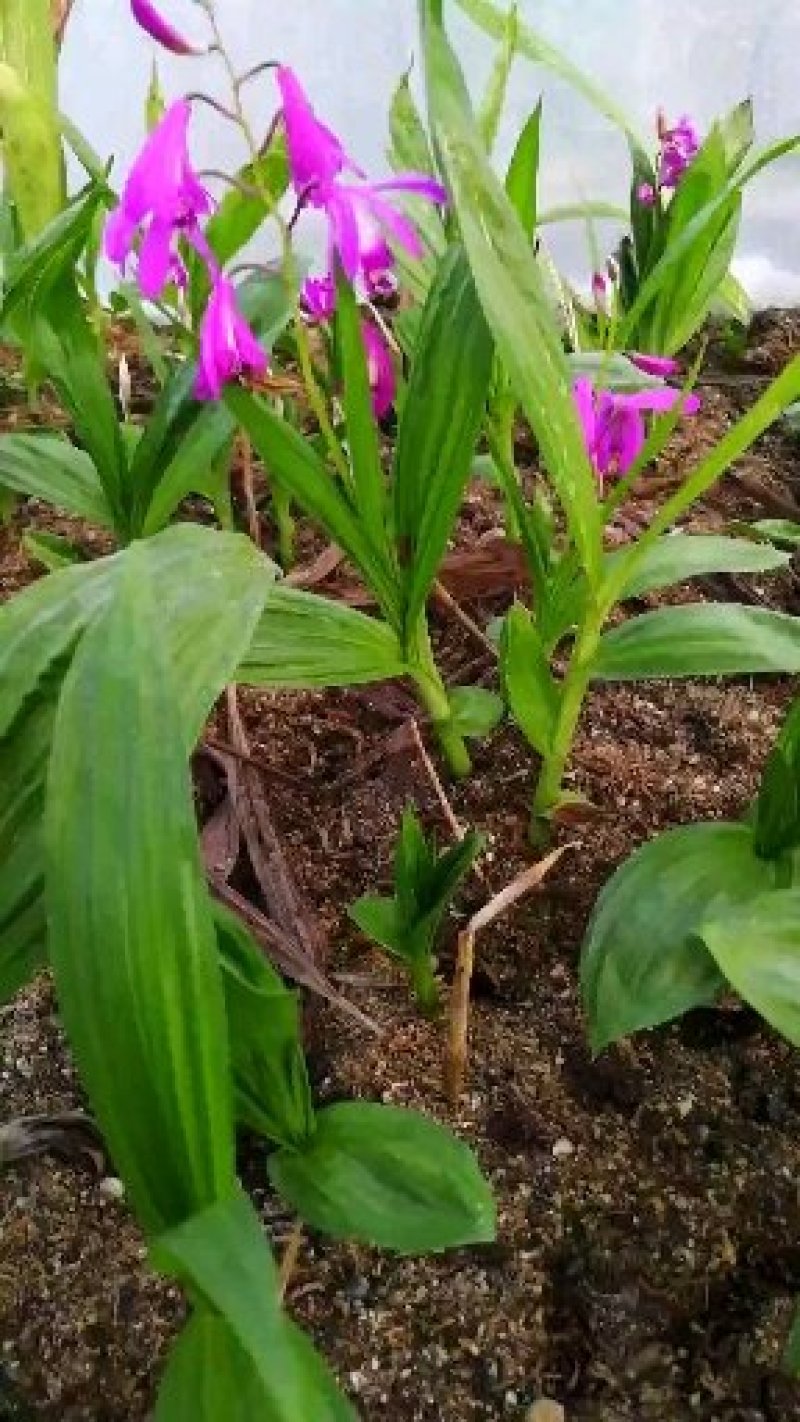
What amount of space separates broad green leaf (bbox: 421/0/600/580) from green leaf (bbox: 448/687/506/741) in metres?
0.16

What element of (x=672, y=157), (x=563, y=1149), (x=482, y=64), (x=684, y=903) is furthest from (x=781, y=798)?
(x=482, y=64)

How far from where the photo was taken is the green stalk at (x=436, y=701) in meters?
0.69

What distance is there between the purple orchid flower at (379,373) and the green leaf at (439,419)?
54mm

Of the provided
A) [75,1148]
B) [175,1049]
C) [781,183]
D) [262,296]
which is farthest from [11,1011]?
[781,183]

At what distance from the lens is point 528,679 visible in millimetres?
652

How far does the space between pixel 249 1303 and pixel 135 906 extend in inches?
4.3

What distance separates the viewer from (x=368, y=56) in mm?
1329

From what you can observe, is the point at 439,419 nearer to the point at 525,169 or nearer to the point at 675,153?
the point at 525,169

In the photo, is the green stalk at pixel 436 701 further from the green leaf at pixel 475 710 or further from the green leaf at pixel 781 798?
the green leaf at pixel 781 798

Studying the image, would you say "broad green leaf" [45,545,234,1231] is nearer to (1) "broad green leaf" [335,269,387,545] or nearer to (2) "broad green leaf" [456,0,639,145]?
(1) "broad green leaf" [335,269,387,545]

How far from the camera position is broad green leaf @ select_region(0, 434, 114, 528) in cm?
81

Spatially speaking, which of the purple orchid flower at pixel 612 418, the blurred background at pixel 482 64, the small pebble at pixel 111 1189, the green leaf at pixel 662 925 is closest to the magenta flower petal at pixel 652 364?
the purple orchid flower at pixel 612 418

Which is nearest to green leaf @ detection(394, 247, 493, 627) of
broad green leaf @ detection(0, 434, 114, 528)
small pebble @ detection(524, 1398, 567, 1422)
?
broad green leaf @ detection(0, 434, 114, 528)

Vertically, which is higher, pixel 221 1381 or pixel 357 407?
pixel 357 407
